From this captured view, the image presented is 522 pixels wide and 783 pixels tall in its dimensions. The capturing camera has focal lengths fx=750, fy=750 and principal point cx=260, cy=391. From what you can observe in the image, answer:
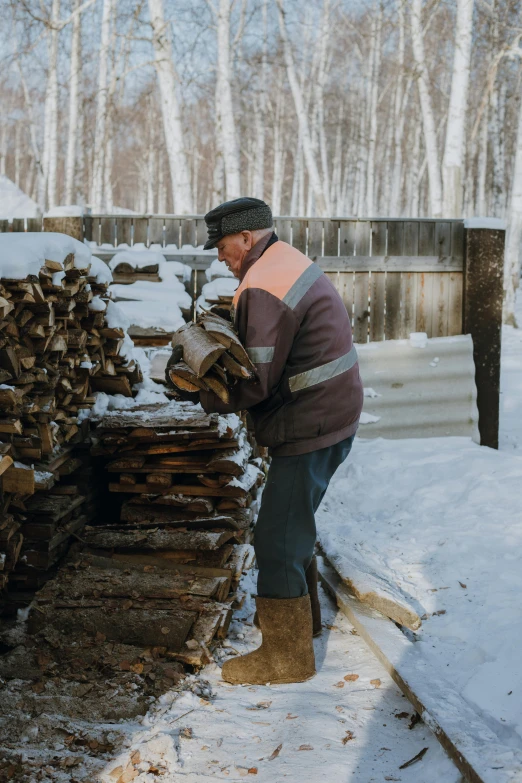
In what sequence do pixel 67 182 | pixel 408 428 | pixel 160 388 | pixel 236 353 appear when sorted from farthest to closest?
pixel 67 182 < pixel 408 428 < pixel 160 388 < pixel 236 353

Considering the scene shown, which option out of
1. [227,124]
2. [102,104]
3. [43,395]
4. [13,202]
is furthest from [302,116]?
[13,202]

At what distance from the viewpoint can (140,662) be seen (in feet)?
11.6

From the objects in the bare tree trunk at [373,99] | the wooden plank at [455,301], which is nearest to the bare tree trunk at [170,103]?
the wooden plank at [455,301]

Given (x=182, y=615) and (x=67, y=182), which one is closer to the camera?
(x=182, y=615)

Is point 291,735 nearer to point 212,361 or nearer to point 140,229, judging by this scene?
point 212,361

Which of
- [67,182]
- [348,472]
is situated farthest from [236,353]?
[67,182]

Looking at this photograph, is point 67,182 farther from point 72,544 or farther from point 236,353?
point 236,353

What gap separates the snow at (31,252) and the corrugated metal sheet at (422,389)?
407 cm

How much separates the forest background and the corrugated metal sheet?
433 cm

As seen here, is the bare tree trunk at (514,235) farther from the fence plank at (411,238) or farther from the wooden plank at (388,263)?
the wooden plank at (388,263)

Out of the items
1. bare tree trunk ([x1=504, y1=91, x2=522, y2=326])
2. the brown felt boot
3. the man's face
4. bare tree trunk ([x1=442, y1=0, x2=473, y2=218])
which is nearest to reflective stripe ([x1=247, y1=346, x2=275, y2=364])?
the man's face

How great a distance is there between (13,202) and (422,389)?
34.1 metres

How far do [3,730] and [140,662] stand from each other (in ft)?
2.40

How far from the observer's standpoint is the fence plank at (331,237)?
850 cm
